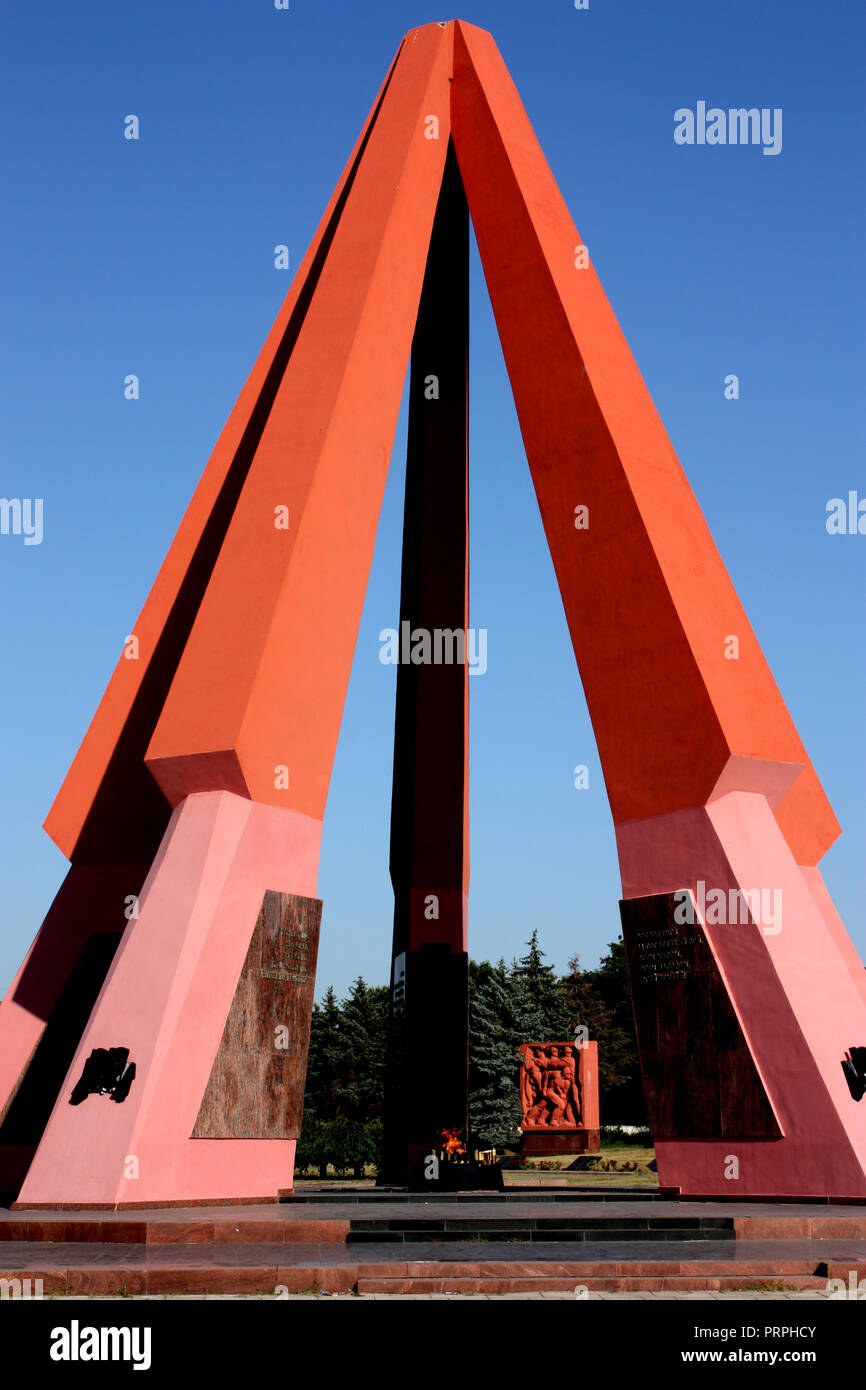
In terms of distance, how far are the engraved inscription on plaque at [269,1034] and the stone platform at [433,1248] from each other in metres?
0.73

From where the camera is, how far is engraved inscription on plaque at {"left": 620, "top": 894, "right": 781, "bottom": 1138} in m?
8.23

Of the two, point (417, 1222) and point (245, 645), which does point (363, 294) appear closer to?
point (245, 645)

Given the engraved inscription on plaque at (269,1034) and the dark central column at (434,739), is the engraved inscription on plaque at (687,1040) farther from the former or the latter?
the dark central column at (434,739)

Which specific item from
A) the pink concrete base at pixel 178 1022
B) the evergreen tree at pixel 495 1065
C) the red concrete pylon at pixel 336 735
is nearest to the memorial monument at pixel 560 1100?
the evergreen tree at pixel 495 1065

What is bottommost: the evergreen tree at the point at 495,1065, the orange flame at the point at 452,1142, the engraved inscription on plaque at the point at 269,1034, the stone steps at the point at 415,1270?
the stone steps at the point at 415,1270

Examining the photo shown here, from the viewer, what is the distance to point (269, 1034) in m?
8.16

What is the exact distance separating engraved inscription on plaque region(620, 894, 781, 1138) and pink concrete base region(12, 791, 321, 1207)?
2678 millimetres

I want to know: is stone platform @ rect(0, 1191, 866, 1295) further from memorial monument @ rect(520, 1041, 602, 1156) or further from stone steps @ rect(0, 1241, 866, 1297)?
memorial monument @ rect(520, 1041, 602, 1156)

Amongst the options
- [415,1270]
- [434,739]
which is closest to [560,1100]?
[434,739]

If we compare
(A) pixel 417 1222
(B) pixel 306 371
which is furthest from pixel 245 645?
(A) pixel 417 1222

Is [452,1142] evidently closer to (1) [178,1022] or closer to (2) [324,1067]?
(1) [178,1022]

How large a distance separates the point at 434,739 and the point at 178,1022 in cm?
757

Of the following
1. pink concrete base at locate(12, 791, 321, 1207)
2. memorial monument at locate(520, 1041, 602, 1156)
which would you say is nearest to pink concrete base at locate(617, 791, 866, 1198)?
pink concrete base at locate(12, 791, 321, 1207)

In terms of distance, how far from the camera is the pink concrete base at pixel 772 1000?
7.77 metres
